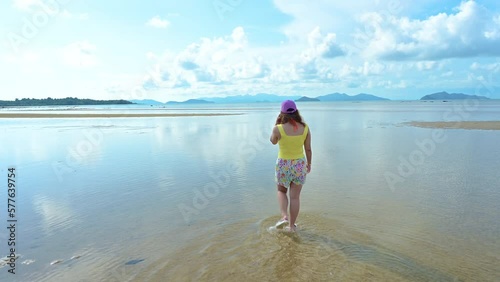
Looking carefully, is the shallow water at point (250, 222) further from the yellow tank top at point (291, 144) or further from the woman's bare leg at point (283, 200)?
the yellow tank top at point (291, 144)

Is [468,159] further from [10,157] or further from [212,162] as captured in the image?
[10,157]

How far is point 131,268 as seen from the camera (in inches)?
186

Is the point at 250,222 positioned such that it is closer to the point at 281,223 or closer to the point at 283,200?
the point at 281,223

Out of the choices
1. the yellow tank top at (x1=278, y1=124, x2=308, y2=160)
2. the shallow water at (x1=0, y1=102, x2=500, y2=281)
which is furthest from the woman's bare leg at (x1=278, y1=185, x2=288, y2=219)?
the yellow tank top at (x1=278, y1=124, x2=308, y2=160)

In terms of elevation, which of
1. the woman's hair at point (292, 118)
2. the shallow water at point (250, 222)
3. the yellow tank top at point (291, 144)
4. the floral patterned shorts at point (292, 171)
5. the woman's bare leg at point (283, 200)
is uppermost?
the woman's hair at point (292, 118)

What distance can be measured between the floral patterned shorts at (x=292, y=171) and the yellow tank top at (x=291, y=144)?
0.09 m

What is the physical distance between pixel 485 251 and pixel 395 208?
6.92ft

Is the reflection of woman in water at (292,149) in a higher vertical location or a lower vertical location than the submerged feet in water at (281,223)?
higher

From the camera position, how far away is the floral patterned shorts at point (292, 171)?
231 inches

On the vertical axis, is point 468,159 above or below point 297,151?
→ below

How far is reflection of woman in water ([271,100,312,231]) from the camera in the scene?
5.73 meters

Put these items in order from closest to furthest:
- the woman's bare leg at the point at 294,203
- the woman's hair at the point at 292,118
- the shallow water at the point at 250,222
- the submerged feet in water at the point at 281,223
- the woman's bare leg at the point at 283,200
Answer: the shallow water at the point at 250,222, the woman's hair at the point at 292,118, the woman's bare leg at the point at 294,203, the submerged feet in water at the point at 281,223, the woman's bare leg at the point at 283,200

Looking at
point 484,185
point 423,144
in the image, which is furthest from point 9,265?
point 423,144

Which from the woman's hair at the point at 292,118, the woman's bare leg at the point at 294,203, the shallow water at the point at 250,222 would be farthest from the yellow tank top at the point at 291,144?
the shallow water at the point at 250,222
